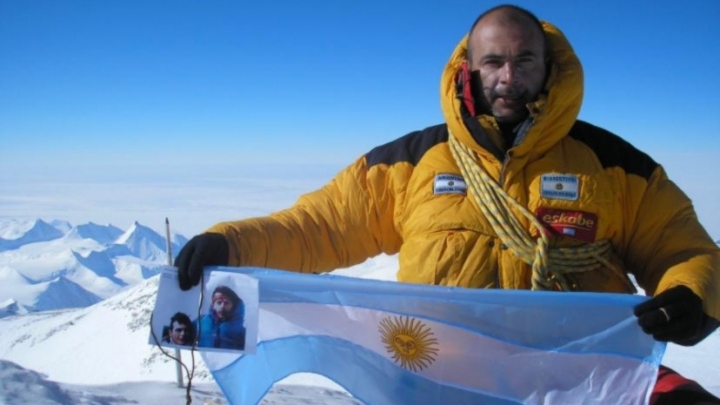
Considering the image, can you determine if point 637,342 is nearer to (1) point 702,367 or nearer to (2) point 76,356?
(1) point 702,367

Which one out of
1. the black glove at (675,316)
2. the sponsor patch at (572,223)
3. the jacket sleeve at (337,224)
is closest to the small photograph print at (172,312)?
the jacket sleeve at (337,224)

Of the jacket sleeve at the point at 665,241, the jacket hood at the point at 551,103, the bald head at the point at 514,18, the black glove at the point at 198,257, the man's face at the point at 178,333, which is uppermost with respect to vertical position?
the bald head at the point at 514,18

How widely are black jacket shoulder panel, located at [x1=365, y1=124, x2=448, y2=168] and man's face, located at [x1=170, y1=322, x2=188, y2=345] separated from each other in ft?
5.06

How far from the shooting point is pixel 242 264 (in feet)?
10.3

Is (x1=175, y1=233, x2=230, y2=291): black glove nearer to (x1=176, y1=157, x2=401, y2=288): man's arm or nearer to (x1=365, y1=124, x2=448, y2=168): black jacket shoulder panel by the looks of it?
(x1=176, y1=157, x2=401, y2=288): man's arm

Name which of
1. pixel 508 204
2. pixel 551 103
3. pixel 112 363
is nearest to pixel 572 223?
pixel 508 204

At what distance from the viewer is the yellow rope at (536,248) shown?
2924 mm

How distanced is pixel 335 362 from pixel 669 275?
6.01ft

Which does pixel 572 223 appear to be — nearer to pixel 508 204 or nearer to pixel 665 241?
pixel 508 204

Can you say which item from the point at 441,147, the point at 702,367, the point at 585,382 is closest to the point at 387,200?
the point at 441,147

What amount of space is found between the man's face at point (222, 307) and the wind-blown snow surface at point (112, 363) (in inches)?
245

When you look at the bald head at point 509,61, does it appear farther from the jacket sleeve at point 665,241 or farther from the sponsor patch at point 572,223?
the jacket sleeve at point 665,241

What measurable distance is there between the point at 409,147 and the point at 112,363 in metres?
82.7

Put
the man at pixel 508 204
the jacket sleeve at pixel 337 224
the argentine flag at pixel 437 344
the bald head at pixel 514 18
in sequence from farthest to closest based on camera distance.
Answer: the jacket sleeve at pixel 337 224
the bald head at pixel 514 18
the man at pixel 508 204
the argentine flag at pixel 437 344
